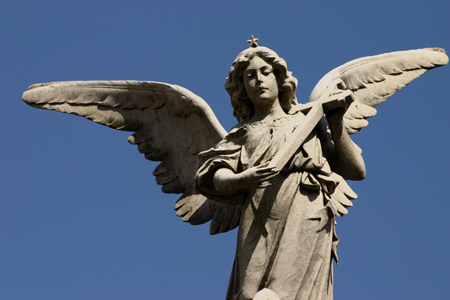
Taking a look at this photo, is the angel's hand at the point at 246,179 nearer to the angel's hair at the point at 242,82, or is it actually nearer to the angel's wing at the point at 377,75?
the angel's hair at the point at 242,82

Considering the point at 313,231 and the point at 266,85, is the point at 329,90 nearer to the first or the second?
the point at 266,85

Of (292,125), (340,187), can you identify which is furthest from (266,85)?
(340,187)

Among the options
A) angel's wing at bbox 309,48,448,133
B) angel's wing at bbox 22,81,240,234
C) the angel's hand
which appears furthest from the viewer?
angel's wing at bbox 22,81,240,234

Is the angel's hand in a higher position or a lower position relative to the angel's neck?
lower

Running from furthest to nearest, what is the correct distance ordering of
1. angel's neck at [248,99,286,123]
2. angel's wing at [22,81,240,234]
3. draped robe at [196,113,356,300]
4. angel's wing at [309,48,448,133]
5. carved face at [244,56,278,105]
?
angel's wing at [22,81,240,234] < angel's wing at [309,48,448,133] < angel's neck at [248,99,286,123] < carved face at [244,56,278,105] < draped robe at [196,113,356,300]

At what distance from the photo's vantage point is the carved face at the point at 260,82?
13.7 metres

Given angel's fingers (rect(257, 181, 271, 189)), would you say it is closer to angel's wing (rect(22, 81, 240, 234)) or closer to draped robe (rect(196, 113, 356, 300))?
draped robe (rect(196, 113, 356, 300))

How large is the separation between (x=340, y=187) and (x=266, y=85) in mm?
1676

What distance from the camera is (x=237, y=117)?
14109 millimetres

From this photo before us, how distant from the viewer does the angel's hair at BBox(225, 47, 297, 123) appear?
13758 mm

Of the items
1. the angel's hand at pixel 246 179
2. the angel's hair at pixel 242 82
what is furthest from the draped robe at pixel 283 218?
the angel's hair at pixel 242 82

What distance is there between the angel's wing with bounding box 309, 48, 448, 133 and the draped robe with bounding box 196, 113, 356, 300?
1.45m

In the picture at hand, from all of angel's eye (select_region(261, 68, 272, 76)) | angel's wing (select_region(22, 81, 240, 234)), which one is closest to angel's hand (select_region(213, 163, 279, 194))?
angel's eye (select_region(261, 68, 272, 76))

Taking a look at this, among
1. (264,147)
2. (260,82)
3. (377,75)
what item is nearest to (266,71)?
(260,82)
